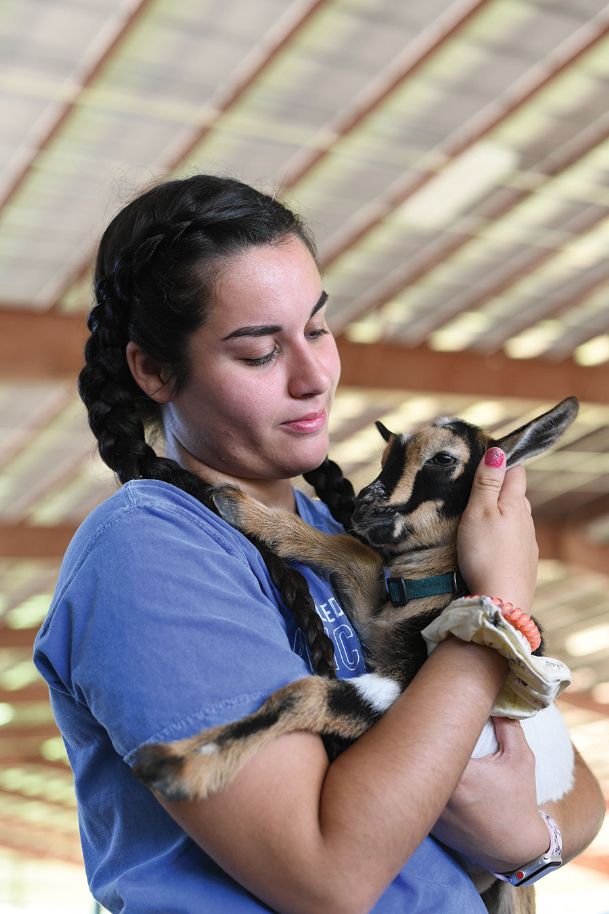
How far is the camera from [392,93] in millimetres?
9188

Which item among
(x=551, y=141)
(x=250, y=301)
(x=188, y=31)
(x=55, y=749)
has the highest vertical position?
(x=188, y=31)

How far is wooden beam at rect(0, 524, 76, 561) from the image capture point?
1605 cm

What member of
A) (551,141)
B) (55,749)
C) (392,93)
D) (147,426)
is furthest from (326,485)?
(55,749)

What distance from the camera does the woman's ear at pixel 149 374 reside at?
7.70 ft

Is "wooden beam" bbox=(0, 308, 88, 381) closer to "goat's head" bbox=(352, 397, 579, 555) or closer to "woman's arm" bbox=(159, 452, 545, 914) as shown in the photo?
"goat's head" bbox=(352, 397, 579, 555)

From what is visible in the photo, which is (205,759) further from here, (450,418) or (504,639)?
(450,418)

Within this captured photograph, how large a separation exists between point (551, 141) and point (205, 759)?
30.9 ft

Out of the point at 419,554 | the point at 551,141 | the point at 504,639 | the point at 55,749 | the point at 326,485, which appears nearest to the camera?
the point at 504,639

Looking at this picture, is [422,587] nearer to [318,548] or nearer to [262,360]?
[318,548]

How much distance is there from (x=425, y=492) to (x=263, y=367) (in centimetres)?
54

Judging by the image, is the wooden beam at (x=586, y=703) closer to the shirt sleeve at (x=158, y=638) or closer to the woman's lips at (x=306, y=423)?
the woman's lips at (x=306, y=423)

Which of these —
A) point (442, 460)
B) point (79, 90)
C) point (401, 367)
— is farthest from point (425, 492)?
point (401, 367)

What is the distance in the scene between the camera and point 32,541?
16.2m

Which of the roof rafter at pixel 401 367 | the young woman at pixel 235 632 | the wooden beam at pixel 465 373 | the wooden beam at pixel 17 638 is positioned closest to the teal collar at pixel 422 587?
the young woman at pixel 235 632
